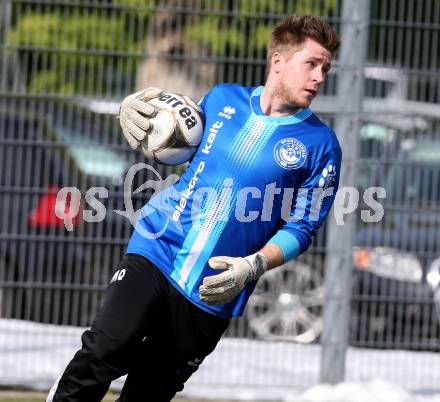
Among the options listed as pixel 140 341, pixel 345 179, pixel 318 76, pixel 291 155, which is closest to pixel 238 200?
pixel 291 155

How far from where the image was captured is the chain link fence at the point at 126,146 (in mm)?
8250

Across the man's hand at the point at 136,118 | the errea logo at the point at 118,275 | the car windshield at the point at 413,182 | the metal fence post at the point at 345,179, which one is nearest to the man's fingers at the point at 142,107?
the man's hand at the point at 136,118

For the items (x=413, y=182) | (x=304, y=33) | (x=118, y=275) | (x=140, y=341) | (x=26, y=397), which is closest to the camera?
(x=140, y=341)

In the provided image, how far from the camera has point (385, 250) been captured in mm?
8969

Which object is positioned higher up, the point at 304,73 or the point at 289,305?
the point at 304,73

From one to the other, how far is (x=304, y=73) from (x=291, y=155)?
0.36 m

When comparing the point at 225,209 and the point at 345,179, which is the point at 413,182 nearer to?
the point at 345,179

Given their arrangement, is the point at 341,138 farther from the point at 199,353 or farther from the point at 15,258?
the point at 199,353

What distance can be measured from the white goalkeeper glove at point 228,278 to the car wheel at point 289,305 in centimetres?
358

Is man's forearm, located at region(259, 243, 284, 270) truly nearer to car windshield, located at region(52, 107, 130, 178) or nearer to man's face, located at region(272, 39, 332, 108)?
man's face, located at region(272, 39, 332, 108)

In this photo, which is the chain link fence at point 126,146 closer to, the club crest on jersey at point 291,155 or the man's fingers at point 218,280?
the club crest on jersey at point 291,155

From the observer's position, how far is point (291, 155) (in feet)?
17.5

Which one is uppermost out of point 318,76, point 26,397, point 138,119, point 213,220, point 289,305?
point 318,76

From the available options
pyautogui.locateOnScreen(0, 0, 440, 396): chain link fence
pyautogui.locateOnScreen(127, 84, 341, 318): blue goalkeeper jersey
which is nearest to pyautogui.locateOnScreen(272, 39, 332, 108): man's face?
pyautogui.locateOnScreen(127, 84, 341, 318): blue goalkeeper jersey
